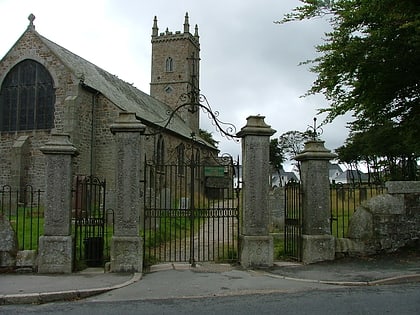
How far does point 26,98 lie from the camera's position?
27.9 meters

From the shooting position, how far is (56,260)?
9297 millimetres

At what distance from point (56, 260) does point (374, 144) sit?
103 ft

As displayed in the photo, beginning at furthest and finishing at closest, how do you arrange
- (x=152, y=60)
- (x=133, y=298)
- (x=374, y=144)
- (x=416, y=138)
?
(x=152, y=60) < (x=374, y=144) < (x=416, y=138) < (x=133, y=298)

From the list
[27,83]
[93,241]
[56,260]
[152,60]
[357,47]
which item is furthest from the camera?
[152,60]

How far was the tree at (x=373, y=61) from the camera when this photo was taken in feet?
37.8

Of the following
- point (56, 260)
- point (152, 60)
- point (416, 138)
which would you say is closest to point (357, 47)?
point (416, 138)

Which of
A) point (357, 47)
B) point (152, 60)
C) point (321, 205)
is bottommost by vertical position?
point (321, 205)

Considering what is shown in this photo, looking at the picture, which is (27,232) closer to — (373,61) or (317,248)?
(317,248)

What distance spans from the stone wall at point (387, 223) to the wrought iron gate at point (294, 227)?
93cm

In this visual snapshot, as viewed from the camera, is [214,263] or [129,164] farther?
[214,263]

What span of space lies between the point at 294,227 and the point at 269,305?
4.54m

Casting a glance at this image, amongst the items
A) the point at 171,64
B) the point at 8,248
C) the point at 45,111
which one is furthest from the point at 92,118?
the point at 171,64

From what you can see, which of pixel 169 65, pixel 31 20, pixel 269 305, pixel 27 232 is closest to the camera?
pixel 269 305

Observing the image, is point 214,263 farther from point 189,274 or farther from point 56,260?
point 56,260
